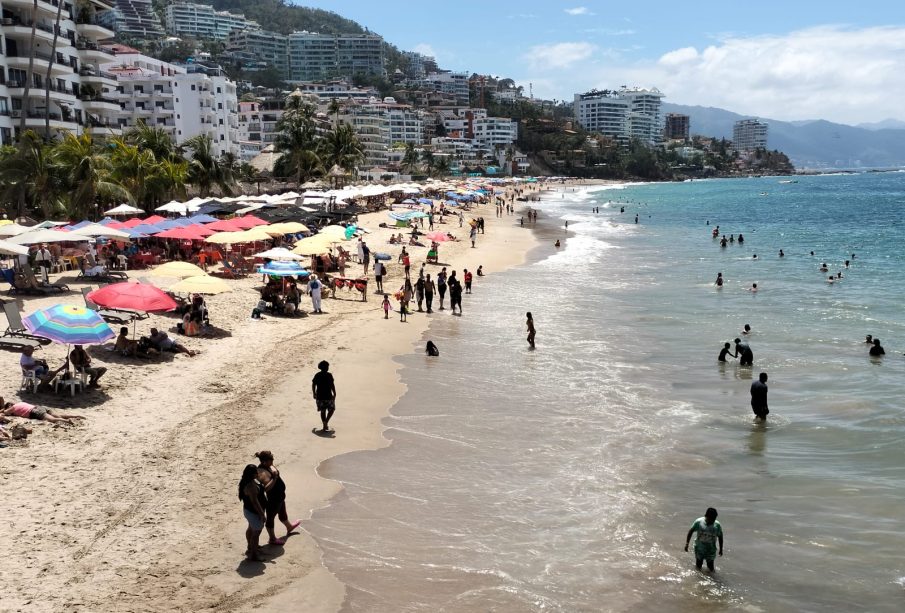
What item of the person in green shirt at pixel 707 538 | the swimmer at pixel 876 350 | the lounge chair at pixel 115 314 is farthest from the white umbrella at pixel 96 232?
the swimmer at pixel 876 350

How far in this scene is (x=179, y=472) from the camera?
966cm

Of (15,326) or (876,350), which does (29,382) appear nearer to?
(15,326)

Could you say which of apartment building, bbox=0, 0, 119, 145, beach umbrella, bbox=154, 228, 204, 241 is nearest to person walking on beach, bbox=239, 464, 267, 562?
beach umbrella, bbox=154, 228, 204, 241

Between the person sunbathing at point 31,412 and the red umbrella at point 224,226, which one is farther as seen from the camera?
the red umbrella at point 224,226

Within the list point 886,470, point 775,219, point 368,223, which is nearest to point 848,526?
point 886,470

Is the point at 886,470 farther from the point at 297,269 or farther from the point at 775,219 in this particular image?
the point at 775,219

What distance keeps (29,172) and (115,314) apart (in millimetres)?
17351

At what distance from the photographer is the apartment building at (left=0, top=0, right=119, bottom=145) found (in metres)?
43.0

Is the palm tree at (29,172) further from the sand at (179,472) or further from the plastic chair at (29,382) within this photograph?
the plastic chair at (29,382)

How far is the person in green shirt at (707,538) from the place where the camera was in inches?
310

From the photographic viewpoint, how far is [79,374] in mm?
12109

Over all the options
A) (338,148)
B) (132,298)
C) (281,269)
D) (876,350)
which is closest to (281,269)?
(281,269)

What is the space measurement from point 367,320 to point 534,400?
804 cm

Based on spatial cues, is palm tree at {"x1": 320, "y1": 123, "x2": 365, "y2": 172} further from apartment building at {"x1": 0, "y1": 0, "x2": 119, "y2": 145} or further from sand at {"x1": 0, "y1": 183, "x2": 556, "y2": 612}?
sand at {"x1": 0, "y1": 183, "x2": 556, "y2": 612}
